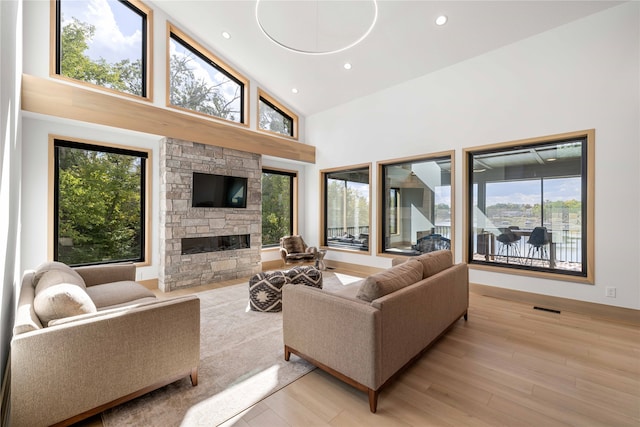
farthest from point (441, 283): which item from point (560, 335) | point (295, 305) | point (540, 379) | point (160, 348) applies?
point (160, 348)

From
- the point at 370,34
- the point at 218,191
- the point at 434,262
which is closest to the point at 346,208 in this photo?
the point at 218,191

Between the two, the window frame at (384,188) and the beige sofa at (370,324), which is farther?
the window frame at (384,188)

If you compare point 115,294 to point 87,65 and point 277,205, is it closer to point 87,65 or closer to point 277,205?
point 87,65

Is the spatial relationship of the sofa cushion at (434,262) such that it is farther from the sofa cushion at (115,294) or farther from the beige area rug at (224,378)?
the sofa cushion at (115,294)

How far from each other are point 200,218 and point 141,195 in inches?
40.2

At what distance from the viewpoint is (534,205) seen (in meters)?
4.07

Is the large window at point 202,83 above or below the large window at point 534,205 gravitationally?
above

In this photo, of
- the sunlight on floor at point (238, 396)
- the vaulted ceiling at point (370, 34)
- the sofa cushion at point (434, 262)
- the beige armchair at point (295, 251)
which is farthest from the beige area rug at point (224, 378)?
the vaulted ceiling at point (370, 34)

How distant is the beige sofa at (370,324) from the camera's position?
1.82m

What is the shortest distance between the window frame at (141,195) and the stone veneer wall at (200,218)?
0.23m

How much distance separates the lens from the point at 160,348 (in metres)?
1.87

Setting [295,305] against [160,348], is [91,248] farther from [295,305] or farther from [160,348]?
[295,305]

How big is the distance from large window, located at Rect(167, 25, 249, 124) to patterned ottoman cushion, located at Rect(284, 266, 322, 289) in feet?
12.0

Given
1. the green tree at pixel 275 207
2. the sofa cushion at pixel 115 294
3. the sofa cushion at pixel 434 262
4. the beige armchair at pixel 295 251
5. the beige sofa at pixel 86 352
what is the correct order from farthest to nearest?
1. the green tree at pixel 275 207
2. the beige armchair at pixel 295 251
3. the sofa cushion at pixel 434 262
4. the sofa cushion at pixel 115 294
5. the beige sofa at pixel 86 352
